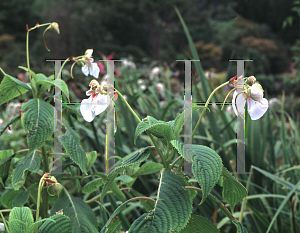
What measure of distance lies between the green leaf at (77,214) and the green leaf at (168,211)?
0.69ft

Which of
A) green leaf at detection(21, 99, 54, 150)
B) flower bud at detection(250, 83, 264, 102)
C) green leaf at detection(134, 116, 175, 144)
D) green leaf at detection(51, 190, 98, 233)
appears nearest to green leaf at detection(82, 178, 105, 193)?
green leaf at detection(51, 190, 98, 233)

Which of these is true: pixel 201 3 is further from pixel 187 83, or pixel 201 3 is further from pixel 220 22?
pixel 187 83

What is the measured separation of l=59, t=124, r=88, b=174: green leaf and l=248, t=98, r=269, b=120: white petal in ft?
1.03

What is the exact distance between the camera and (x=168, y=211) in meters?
0.40

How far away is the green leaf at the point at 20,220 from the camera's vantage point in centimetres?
41

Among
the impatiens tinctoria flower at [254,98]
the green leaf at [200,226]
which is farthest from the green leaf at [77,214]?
the impatiens tinctoria flower at [254,98]

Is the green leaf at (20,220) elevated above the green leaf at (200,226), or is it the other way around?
the green leaf at (20,220)

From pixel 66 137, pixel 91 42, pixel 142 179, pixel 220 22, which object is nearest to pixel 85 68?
pixel 66 137

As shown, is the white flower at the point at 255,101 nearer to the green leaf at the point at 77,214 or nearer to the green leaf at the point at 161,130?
the green leaf at the point at 161,130

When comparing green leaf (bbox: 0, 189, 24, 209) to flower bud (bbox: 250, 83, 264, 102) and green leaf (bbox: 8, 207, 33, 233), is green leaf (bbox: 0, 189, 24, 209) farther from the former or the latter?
flower bud (bbox: 250, 83, 264, 102)

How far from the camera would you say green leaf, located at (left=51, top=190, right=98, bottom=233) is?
565 mm

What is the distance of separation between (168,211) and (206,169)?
7 cm

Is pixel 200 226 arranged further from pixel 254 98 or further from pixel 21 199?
pixel 21 199

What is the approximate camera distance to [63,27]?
1082 cm
